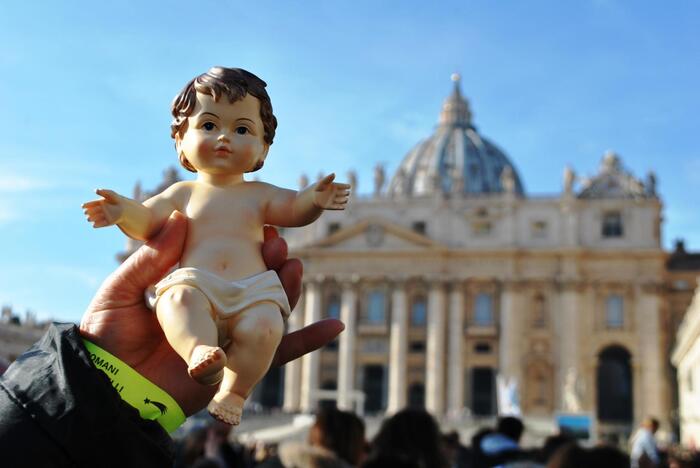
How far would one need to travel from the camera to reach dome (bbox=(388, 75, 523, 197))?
79.6 metres

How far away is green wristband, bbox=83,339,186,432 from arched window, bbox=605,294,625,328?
5508 centimetres

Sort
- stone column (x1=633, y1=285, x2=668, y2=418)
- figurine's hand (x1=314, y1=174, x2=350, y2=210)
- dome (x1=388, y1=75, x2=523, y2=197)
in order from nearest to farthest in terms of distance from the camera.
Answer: figurine's hand (x1=314, y1=174, x2=350, y2=210), stone column (x1=633, y1=285, x2=668, y2=418), dome (x1=388, y1=75, x2=523, y2=197)

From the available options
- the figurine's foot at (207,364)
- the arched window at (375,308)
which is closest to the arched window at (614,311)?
the arched window at (375,308)

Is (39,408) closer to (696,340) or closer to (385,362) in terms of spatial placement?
(696,340)

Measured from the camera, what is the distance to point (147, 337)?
8.61 ft

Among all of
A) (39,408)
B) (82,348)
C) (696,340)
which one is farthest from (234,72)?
(696,340)

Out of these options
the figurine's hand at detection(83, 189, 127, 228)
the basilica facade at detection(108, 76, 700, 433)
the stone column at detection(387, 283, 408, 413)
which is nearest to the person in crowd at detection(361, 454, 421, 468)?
the figurine's hand at detection(83, 189, 127, 228)

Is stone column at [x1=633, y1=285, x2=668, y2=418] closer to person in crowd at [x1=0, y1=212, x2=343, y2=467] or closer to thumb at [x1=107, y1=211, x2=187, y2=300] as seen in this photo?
person in crowd at [x1=0, y1=212, x2=343, y2=467]

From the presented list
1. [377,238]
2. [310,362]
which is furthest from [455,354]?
[310,362]

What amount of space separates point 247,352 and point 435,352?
175 ft

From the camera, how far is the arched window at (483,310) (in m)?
56.0

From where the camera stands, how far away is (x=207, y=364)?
7.16ft

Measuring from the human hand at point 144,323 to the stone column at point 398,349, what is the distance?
53286 millimetres

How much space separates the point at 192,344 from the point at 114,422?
347 millimetres
